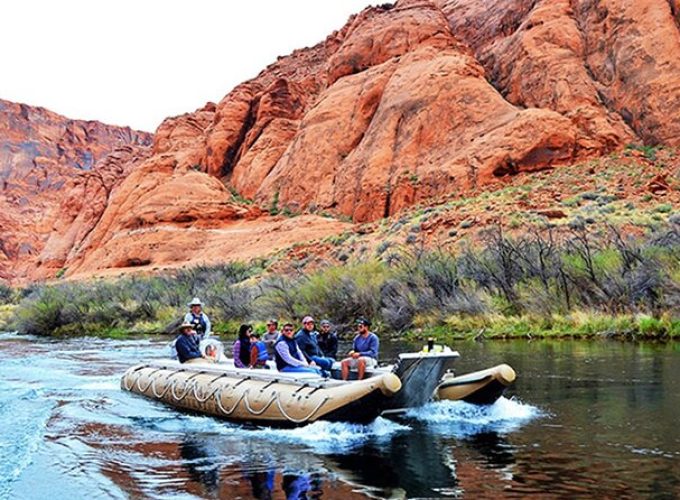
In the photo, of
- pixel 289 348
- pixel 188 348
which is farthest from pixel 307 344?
pixel 188 348

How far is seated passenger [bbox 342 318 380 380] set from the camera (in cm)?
1191

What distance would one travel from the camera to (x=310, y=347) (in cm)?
1290

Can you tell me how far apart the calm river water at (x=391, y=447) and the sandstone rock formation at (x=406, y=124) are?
28.5 metres

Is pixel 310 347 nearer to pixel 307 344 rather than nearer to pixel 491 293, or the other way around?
pixel 307 344

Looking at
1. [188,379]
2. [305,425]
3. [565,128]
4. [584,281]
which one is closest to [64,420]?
[188,379]

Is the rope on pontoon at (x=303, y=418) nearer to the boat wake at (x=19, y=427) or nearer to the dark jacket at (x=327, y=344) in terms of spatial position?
the dark jacket at (x=327, y=344)

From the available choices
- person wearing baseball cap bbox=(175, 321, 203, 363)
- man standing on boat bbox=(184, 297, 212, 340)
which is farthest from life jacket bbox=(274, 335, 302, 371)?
man standing on boat bbox=(184, 297, 212, 340)

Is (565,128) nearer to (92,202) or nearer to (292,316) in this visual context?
(292,316)

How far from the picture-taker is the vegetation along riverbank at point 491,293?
63.7 feet

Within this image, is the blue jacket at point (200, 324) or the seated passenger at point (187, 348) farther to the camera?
the blue jacket at point (200, 324)

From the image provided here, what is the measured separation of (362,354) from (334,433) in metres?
2.21

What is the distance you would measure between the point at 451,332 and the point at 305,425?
12021 millimetres

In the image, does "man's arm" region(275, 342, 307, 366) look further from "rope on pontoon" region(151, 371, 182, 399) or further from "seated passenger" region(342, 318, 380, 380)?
"rope on pontoon" region(151, 371, 182, 399)

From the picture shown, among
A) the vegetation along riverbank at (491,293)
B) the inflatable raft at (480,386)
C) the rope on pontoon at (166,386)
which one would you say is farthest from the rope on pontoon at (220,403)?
the vegetation along riverbank at (491,293)
